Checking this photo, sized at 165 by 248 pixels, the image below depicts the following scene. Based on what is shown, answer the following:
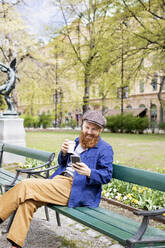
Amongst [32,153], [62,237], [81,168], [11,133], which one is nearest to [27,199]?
[81,168]

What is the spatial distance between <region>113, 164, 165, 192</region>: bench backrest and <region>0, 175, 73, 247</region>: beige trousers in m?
0.57

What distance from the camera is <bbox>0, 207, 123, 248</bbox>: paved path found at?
10.6 ft

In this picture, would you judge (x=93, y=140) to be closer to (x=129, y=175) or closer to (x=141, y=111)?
(x=129, y=175)

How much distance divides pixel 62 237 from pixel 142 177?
Result: 1363 millimetres

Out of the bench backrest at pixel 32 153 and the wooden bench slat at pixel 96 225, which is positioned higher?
the bench backrest at pixel 32 153

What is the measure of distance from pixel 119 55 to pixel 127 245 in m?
10.1

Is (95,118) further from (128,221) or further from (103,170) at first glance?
(128,221)

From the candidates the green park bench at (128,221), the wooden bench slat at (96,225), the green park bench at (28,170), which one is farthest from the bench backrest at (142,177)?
the green park bench at (28,170)

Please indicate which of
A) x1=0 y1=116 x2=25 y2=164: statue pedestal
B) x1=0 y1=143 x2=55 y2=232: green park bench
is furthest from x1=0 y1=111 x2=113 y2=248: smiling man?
x1=0 y1=116 x2=25 y2=164: statue pedestal

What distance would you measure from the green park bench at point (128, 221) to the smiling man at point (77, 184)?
0.44 ft

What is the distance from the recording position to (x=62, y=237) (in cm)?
343

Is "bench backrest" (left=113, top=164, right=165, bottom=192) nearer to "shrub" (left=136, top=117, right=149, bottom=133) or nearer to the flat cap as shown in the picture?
the flat cap

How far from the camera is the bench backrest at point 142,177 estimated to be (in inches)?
103

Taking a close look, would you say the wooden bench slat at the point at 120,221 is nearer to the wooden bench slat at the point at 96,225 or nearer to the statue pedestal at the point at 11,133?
the wooden bench slat at the point at 96,225
